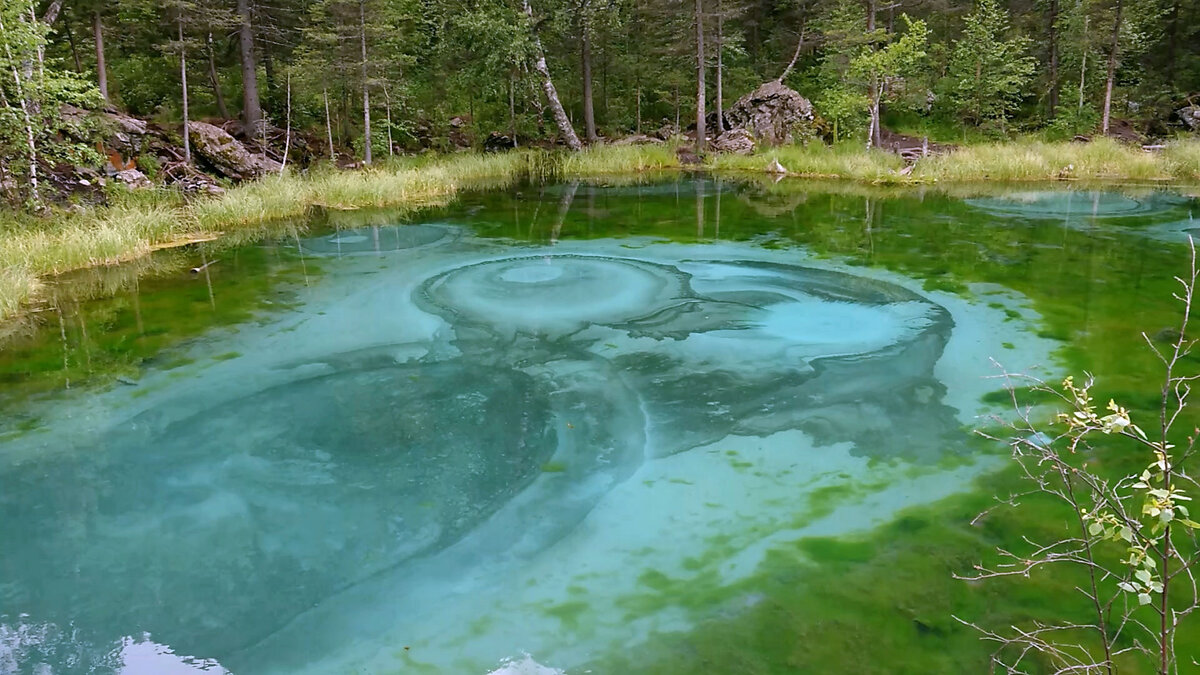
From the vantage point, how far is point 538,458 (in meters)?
4.77

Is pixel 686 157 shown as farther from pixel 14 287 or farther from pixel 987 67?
pixel 14 287

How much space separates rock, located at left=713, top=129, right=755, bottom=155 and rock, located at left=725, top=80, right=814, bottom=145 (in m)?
0.27

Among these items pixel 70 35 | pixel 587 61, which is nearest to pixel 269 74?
pixel 70 35

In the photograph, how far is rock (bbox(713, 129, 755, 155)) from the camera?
2105cm

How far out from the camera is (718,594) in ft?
11.6

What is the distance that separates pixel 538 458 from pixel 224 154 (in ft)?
44.5

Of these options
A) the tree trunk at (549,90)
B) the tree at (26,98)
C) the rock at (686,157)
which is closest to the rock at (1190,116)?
the rock at (686,157)

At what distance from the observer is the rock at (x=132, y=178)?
13016mm

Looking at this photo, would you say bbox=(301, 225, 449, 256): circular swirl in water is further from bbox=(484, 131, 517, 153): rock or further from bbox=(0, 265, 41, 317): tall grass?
bbox=(484, 131, 517, 153): rock

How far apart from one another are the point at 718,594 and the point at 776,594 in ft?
0.82

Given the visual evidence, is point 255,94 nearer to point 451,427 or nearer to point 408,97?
point 408,97

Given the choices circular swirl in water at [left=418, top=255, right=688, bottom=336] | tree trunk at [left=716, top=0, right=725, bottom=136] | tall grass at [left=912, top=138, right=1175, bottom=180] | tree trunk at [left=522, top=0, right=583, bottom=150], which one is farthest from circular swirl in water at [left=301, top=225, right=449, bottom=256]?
tree trunk at [left=716, top=0, right=725, bottom=136]

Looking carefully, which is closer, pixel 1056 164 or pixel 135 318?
pixel 135 318

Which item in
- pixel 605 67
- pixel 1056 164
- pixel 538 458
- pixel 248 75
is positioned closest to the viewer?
pixel 538 458
